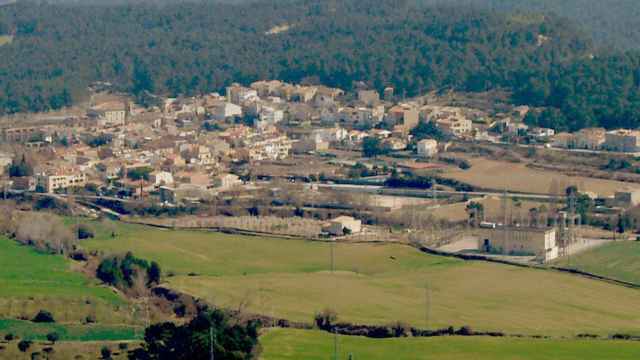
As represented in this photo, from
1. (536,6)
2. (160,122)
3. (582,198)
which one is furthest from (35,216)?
(536,6)

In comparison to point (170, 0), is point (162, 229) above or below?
below

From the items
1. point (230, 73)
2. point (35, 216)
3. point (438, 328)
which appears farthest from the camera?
point (230, 73)

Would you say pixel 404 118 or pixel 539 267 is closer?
pixel 539 267

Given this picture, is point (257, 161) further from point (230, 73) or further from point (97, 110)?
point (230, 73)

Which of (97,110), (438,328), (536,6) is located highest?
(536,6)

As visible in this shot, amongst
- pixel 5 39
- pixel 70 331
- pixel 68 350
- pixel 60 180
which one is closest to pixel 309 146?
pixel 60 180

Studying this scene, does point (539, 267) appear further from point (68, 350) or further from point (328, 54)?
point (328, 54)

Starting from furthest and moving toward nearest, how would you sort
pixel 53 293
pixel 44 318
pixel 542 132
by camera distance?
pixel 542 132 → pixel 53 293 → pixel 44 318

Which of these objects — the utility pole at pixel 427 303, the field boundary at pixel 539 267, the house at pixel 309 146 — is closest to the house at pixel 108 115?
the house at pixel 309 146
